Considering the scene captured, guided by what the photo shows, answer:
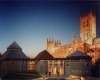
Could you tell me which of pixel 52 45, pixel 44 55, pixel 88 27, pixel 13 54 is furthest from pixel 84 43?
pixel 13 54

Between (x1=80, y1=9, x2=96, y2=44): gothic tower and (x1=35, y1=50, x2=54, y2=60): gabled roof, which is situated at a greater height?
(x1=80, y1=9, x2=96, y2=44): gothic tower

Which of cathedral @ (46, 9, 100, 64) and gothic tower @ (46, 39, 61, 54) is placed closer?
gothic tower @ (46, 39, 61, 54)

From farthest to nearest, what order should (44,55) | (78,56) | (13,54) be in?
(13,54)
(44,55)
(78,56)

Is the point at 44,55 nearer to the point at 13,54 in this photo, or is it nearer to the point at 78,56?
the point at 78,56

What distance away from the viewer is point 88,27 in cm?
643

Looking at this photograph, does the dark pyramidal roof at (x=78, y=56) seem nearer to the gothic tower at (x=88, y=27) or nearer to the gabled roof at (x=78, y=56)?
the gabled roof at (x=78, y=56)

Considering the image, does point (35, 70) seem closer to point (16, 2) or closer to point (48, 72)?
point (48, 72)

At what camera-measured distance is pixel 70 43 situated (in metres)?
6.18

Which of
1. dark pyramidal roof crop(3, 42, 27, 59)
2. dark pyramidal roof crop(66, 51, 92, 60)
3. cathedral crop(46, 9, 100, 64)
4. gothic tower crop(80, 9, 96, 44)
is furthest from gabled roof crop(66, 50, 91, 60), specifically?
dark pyramidal roof crop(3, 42, 27, 59)

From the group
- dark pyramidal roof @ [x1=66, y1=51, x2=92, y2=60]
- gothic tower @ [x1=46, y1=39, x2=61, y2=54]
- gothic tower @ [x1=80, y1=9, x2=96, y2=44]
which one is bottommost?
dark pyramidal roof @ [x1=66, y1=51, x2=92, y2=60]

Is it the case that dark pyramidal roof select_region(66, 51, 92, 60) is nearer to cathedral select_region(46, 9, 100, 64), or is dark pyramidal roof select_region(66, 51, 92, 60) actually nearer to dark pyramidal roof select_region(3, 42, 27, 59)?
cathedral select_region(46, 9, 100, 64)

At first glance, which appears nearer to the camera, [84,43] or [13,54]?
[84,43]

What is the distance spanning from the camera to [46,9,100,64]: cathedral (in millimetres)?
6090

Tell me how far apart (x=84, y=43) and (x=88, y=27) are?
455 millimetres
